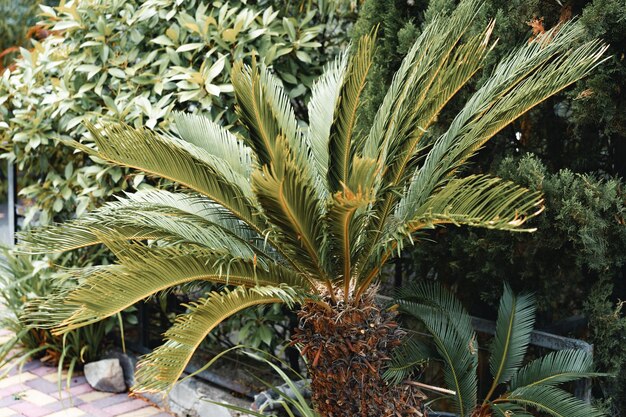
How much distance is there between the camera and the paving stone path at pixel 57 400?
4961 millimetres

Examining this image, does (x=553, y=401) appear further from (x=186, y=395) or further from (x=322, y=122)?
(x=186, y=395)

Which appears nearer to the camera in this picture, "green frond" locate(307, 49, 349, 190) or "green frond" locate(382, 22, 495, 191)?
"green frond" locate(382, 22, 495, 191)

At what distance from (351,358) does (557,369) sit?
0.98 meters

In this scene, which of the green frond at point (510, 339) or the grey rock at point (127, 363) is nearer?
the green frond at point (510, 339)

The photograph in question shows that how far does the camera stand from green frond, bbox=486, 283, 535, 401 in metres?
3.68

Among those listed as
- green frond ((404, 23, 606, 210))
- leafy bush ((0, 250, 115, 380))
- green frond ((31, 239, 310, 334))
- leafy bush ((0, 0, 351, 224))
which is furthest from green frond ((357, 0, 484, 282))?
leafy bush ((0, 250, 115, 380))

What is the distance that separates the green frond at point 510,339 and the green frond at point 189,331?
111 cm

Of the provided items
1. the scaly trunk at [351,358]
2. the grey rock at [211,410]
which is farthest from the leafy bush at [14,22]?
the scaly trunk at [351,358]

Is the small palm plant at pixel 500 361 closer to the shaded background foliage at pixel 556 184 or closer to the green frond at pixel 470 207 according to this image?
the shaded background foliage at pixel 556 184

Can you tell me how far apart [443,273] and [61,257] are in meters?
2.97

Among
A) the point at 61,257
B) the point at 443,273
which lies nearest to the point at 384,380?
the point at 443,273

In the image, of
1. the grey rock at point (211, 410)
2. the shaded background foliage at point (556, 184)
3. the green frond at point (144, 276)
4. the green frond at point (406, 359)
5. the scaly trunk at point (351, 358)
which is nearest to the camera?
the green frond at point (144, 276)

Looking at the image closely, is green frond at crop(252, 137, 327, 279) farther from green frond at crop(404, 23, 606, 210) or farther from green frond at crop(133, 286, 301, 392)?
green frond at crop(404, 23, 606, 210)

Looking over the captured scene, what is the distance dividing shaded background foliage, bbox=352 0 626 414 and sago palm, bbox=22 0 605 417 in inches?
7.5
